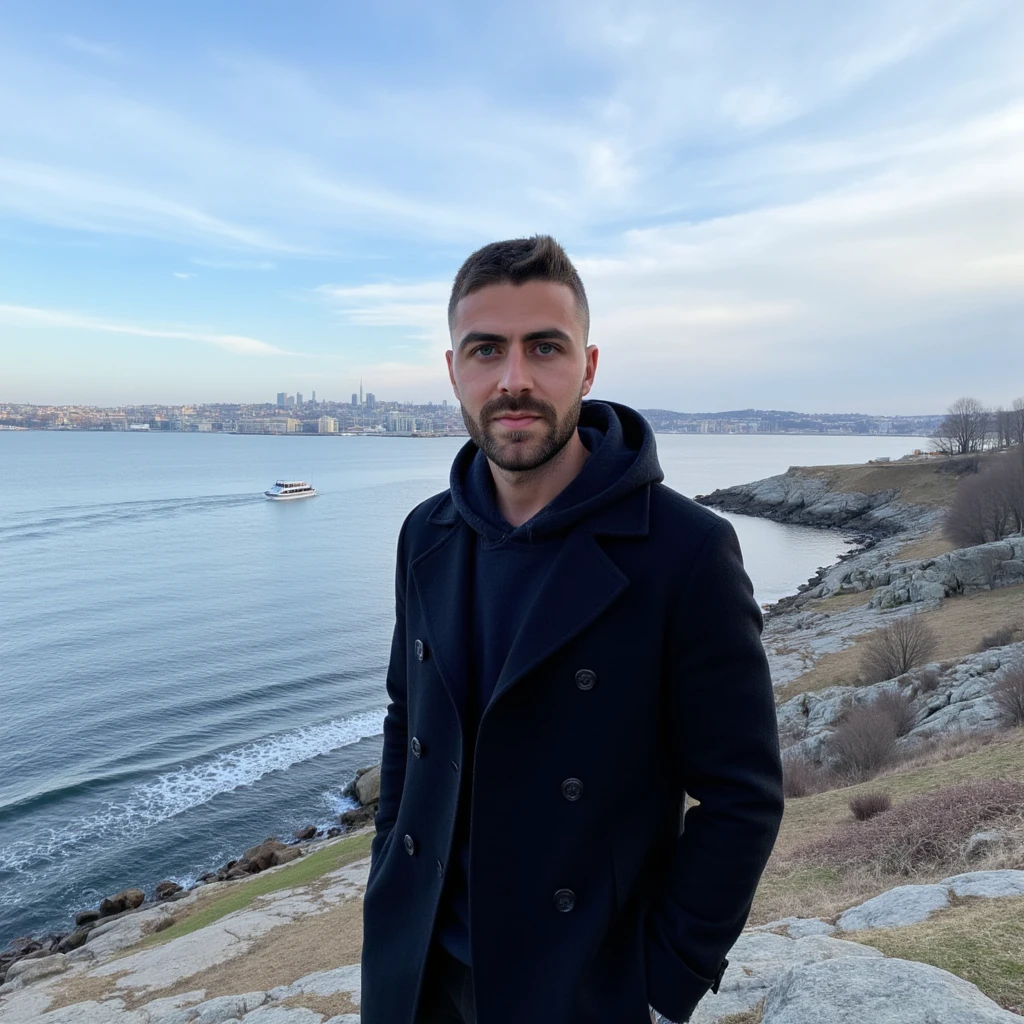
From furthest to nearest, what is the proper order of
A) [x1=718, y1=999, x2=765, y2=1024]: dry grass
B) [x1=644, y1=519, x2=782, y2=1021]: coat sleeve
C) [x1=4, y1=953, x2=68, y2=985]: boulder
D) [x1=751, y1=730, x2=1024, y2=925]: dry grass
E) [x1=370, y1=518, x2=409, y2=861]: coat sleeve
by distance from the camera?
[x1=4, y1=953, x2=68, y2=985]: boulder → [x1=751, y1=730, x2=1024, y2=925]: dry grass → [x1=718, y1=999, x2=765, y2=1024]: dry grass → [x1=370, y1=518, x2=409, y2=861]: coat sleeve → [x1=644, y1=519, x2=782, y2=1021]: coat sleeve

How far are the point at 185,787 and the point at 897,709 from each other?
19336 mm

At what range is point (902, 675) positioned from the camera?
64.0ft

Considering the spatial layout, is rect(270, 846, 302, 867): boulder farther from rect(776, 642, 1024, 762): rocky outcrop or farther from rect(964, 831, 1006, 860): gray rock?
rect(964, 831, 1006, 860): gray rock

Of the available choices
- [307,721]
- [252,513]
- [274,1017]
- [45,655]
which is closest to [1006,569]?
[307,721]

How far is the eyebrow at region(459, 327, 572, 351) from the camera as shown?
8.38ft

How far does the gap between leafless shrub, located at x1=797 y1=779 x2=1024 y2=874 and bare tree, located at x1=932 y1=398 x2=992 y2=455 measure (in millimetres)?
91242

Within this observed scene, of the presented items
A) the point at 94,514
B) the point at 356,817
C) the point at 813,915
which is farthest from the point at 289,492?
the point at 813,915

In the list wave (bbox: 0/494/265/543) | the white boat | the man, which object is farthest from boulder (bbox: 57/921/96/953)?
the white boat

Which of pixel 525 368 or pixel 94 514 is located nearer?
pixel 525 368

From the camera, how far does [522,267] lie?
2.54 meters

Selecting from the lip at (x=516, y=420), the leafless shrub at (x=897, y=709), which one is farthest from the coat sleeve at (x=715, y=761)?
the leafless shrub at (x=897, y=709)

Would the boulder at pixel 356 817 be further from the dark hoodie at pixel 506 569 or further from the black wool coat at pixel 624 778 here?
the black wool coat at pixel 624 778

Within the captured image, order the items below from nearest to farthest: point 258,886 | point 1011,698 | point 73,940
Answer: point 1011,698 → point 258,886 → point 73,940

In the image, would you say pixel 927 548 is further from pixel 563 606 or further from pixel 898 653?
pixel 563 606
